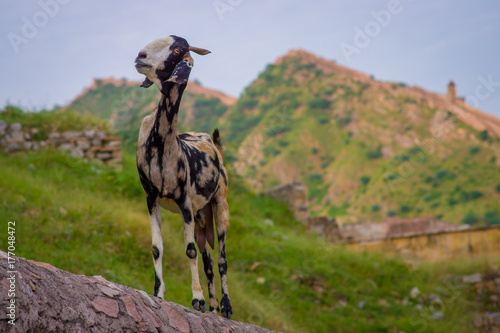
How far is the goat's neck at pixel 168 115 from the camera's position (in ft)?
13.0

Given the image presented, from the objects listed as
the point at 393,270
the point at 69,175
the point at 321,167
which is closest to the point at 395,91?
the point at 321,167

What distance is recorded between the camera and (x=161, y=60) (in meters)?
3.95

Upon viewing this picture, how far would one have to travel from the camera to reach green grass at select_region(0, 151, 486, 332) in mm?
7480

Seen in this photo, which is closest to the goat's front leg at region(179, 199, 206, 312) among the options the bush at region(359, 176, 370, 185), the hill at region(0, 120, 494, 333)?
the hill at region(0, 120, 494, 333)

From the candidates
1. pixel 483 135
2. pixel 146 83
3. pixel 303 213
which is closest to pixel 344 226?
pixel 303 213

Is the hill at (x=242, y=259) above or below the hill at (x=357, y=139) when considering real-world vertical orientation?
below

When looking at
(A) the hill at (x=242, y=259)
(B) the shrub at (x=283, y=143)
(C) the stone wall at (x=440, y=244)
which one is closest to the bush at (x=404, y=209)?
(B) the shrub at (x=283, y=143)

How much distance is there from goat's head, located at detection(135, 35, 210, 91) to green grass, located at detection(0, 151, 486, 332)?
11.5 feet

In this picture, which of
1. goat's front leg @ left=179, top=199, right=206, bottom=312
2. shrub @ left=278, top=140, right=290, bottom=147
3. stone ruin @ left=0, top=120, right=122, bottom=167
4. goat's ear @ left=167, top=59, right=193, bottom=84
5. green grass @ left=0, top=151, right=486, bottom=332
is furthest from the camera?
shrub @ left=278, top=140, right=290, bottom=147

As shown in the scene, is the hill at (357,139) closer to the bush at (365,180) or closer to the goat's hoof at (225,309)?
the bush at (365,180)

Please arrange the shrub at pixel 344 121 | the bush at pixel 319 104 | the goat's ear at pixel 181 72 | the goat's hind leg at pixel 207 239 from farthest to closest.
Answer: the bush at pixel 319 104
the shrub at pixel 344 121
the goat's hind leg at pixel 207 239
the goat's ear at pixel 181 72

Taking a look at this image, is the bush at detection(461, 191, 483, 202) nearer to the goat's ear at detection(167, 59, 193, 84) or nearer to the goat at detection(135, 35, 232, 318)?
the goat at detection(135, 35, 232, 318)

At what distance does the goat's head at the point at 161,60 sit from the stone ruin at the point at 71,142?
298 inches

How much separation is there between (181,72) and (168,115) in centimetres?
38
